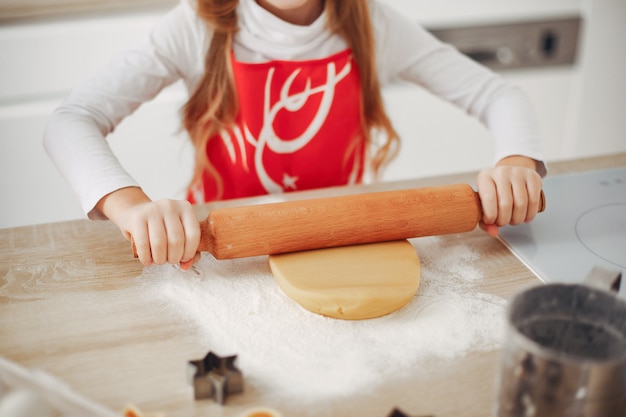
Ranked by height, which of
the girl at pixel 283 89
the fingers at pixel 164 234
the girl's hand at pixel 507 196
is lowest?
the fingers at pixel 164 234

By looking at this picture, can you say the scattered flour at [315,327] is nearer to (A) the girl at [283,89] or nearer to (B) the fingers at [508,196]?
(B) the fingers at [508,196]

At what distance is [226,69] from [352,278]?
49 cm

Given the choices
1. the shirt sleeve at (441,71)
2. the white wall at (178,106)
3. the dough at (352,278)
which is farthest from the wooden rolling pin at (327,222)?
the white wall at (178,106)

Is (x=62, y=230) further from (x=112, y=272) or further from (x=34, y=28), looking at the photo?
(x=34, y=28)

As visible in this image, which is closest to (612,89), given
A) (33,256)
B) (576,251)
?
(576,251)

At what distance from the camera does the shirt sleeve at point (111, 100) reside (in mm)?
743

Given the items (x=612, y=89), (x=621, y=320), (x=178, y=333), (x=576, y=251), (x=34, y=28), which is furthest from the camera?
(x=612, y=89)

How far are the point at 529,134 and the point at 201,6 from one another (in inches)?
20.4

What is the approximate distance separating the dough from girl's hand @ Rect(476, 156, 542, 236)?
11cm

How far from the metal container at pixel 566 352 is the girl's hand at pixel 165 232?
0.34 meters

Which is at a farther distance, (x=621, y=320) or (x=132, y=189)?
(x=132, y=189)

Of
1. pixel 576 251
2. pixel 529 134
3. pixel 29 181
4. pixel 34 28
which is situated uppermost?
pixel 34 28

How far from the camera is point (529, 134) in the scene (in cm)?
88

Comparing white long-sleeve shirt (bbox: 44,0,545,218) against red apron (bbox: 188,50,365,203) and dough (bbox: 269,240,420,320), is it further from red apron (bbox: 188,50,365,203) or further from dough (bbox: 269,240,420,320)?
dough (bbox: 269,240,420,320)
